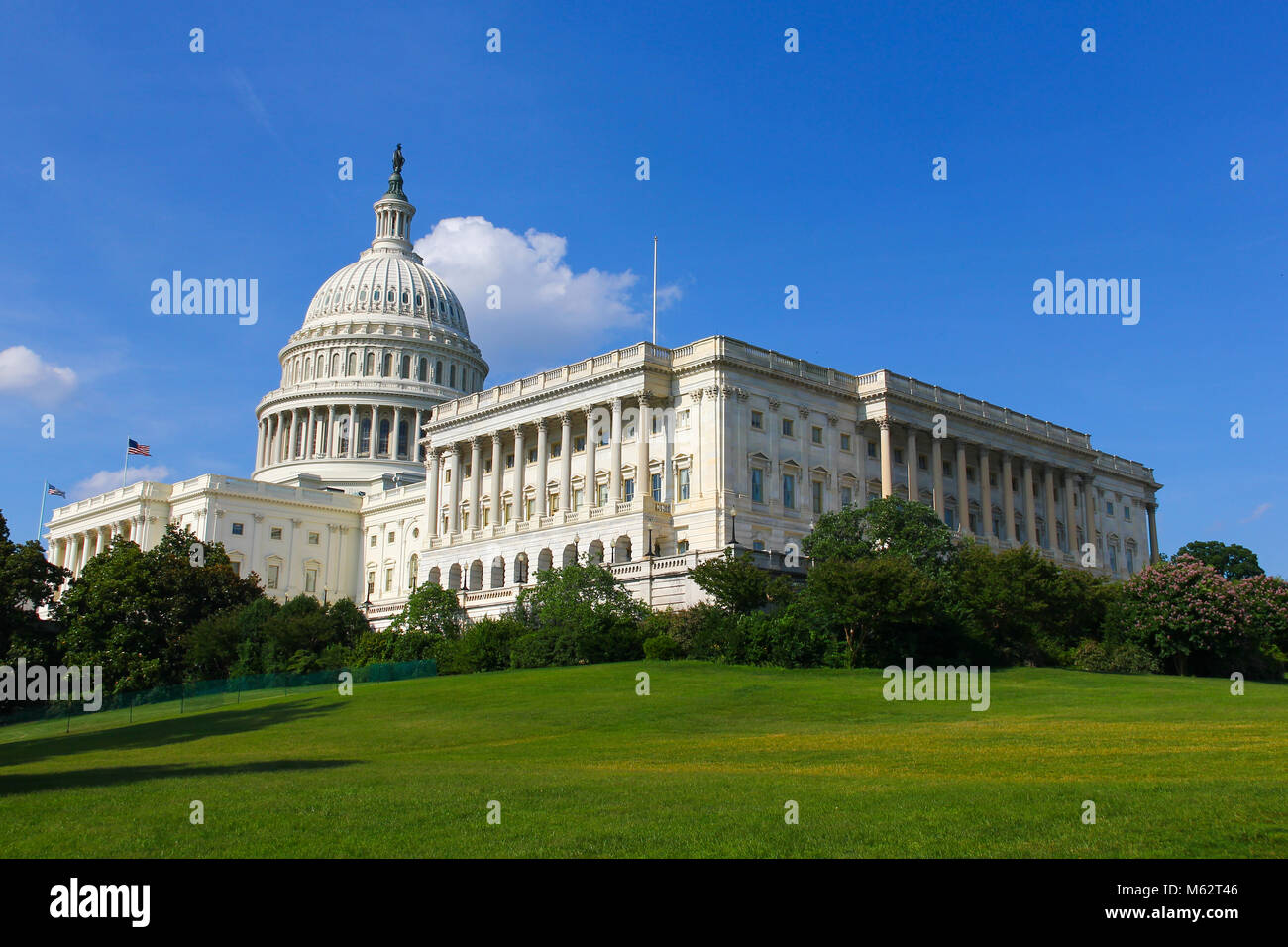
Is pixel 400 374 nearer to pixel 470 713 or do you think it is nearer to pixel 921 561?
pixel 921 561

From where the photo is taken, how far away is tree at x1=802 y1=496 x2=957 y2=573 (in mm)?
65188

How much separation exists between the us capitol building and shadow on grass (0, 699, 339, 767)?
25.9m

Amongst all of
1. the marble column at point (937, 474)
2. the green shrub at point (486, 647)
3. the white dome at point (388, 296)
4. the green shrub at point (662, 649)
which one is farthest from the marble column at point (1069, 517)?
the white dome at point (388, 296)

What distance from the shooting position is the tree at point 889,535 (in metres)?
65.2

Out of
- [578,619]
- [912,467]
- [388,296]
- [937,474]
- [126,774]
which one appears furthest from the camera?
[388,296]

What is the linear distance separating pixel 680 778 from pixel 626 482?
60.1m

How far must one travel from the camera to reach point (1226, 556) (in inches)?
4385

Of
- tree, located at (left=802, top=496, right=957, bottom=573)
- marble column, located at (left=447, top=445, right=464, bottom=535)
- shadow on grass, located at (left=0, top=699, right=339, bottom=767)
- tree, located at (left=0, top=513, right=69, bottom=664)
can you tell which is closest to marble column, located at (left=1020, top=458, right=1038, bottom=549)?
tree, located at (left=802, top=496, right=957, bottom=573)

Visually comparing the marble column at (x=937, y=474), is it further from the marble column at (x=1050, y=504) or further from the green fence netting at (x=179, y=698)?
the green fence netting at (x=179, y=698)

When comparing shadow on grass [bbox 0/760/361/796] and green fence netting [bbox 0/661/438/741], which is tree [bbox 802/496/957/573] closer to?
Result: green fence netting [bbox 0/661/438/741]

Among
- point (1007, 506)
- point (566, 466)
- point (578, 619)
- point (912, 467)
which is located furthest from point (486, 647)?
point (1007, 506)

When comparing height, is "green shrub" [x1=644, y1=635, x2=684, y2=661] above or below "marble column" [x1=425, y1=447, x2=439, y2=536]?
below

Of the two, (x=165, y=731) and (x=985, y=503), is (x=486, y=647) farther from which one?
(x=985, y=503)
